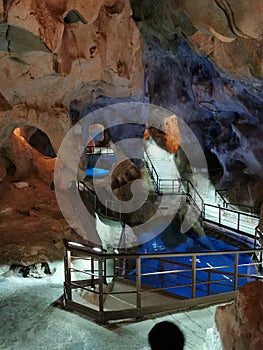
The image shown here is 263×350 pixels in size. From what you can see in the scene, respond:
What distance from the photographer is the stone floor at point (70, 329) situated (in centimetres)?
422

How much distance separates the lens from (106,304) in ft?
22.8

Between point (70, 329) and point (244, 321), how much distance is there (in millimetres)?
2825

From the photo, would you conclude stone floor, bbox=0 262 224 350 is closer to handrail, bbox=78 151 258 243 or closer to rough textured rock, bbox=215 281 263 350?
rough textured rock, bbox=215 281 263 350

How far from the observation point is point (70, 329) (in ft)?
15.1

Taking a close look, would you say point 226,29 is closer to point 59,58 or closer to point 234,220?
point 59,58

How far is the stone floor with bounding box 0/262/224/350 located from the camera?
422 centimetres

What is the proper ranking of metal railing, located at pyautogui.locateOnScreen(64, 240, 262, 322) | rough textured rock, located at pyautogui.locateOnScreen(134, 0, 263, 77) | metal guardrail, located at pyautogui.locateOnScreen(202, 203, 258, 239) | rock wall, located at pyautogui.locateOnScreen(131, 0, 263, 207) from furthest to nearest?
metal guardrail, located at pyautogui.locateOnScreen(202, 203, 258, 239) → rock wall, located at pyautogui.locateOnScreen(131, 0, 263, 207) → rough textured rock, located at pyautogui.locateOnScreen(134, 0, 263, 77) → metal railing, located at pyautogui.locateOnScreen(64, 240, 262, 322)

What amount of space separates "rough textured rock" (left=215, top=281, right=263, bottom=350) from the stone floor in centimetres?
30

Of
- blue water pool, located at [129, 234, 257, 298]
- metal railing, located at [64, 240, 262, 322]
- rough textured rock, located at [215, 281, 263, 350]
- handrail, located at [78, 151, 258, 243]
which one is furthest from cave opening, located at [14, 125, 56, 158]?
rough textured rock, located at [215, 281, 263, 350]

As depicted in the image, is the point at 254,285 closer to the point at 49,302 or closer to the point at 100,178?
the point at 49,302

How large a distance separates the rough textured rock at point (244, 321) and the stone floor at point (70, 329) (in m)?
0.30

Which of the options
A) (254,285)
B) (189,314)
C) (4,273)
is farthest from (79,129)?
(254,285)

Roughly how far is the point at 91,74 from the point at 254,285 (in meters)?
9.14

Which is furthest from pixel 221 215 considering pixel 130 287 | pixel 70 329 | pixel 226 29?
pixel 70 329
